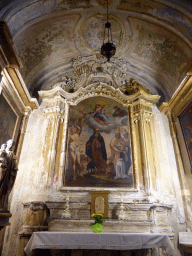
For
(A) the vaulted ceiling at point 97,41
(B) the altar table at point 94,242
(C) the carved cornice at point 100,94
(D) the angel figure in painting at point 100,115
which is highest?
(A) the vaulted ceiling at point 97,41

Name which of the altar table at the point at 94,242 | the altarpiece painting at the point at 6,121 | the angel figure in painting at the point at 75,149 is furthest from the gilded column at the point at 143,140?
the altarpiece painting at the point at 6,121

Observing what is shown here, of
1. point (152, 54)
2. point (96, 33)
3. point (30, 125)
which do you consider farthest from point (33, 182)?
point (152, 54)

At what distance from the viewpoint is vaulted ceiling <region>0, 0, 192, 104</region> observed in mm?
6000

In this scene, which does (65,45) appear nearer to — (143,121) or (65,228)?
(143,121)

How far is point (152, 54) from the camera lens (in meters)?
7.45

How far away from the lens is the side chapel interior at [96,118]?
529 centimetres

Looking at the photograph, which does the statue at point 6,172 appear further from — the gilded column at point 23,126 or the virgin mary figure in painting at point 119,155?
the virgin mary figure in painting at point 119,155

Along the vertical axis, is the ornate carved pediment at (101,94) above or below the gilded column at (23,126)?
above

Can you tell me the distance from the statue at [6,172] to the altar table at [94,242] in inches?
49.2

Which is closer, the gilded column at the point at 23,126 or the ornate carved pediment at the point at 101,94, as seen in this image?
the gilded column at the point at 23,126

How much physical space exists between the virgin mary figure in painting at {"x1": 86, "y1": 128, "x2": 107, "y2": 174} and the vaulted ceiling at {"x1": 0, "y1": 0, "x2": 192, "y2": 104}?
2295 mm

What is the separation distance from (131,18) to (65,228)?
669cm

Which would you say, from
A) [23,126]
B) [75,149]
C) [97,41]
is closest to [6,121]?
[23,126]

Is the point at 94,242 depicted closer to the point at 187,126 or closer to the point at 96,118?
the point at 96,118
